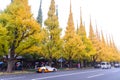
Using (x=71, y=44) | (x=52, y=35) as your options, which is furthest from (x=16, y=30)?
(x=71, y=44)

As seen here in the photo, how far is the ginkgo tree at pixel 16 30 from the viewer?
38438 mm

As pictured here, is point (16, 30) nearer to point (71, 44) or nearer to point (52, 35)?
point (52, 35)

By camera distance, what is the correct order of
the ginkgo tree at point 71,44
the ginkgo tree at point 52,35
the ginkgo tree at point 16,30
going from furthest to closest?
1. the ginkgo tree at point 71,44
2. the ginkgo tree at point 52,35
3. the ginkgo tree at point 16,30

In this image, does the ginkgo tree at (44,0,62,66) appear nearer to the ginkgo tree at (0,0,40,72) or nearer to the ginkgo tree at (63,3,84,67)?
the ginkgo tree at (63,3,84,67)

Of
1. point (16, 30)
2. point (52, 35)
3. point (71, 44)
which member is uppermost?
point (52, 35)

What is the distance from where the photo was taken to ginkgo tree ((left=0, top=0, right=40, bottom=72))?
38.4 m

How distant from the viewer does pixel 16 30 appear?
39.2m

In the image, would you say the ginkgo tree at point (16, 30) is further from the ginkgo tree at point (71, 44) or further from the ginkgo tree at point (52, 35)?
the ginkgo tree at point (71, 44)

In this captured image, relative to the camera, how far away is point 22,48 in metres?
40.4

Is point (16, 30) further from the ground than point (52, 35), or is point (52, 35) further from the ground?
point (52, 35)

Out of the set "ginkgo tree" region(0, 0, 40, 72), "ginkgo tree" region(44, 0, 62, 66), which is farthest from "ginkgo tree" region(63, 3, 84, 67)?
"ginkgo tree" region(0, 0, 40, 72)

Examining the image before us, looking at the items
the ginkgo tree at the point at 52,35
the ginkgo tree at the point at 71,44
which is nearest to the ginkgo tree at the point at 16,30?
the ginkgo tree at the point at 52,35

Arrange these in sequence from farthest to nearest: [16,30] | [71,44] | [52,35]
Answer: [71,44]
[52,35]
[16,30]

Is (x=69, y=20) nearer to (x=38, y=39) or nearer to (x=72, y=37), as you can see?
(x=72, y=37)
